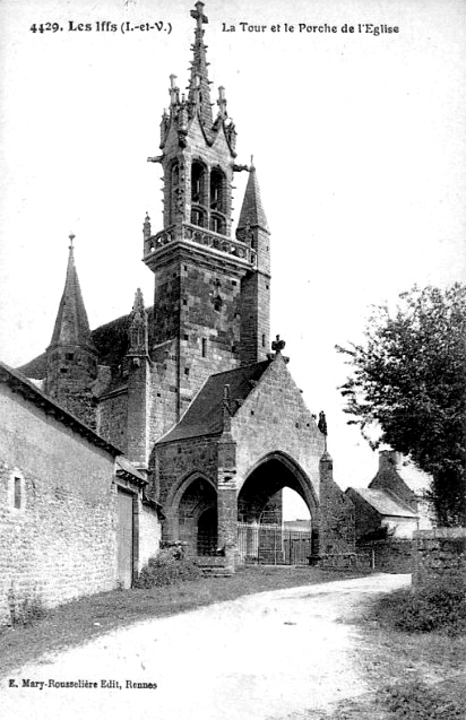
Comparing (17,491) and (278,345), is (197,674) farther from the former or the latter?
(278,345)

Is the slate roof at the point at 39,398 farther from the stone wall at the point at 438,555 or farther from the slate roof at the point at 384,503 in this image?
the slate roof at the point at 384,503

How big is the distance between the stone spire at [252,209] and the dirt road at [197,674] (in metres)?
26.3

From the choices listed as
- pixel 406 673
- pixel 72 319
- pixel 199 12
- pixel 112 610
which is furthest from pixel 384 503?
pixel 406 673

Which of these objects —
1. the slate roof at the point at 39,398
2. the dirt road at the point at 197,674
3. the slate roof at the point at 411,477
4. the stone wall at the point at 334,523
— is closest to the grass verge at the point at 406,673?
the dirt road at the point at 197,674

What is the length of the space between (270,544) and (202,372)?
7.25 m

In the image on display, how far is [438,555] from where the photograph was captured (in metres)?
12.9

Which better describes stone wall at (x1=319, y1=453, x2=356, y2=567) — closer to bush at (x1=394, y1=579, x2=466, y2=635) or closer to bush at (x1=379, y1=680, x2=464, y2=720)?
bush at (x1=394, y1=579, x2=466, y2=635)

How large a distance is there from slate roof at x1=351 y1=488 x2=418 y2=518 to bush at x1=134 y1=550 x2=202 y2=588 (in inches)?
675

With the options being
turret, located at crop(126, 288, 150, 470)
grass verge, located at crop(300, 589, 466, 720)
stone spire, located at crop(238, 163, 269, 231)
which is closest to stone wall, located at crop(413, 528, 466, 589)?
grass verge, located at crop(300, 589, 466, 720)

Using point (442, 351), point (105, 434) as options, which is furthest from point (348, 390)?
point (105, 434)

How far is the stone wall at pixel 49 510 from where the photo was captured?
1254 cm

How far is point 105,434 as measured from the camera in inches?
1273

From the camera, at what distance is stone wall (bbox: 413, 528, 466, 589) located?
1262 centimetres

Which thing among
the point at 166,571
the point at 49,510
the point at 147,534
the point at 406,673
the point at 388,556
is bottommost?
the point at 388,556
